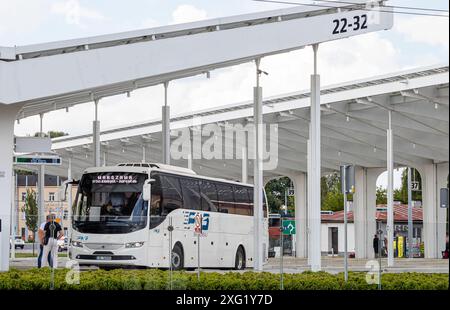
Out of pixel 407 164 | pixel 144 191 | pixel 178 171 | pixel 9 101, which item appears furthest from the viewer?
pixel 407 164

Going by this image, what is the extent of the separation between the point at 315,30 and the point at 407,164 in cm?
2501

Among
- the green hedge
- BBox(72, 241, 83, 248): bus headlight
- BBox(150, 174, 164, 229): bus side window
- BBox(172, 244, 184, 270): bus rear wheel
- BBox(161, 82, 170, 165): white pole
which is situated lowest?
the green hedge

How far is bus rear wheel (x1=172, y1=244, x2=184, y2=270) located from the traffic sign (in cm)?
229

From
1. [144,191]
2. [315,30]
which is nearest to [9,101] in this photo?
[144,191]

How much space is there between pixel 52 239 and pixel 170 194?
17.4 feet

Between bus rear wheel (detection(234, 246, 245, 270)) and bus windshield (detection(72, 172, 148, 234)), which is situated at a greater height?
bus windshield (detection(72, 172, 148, 234))

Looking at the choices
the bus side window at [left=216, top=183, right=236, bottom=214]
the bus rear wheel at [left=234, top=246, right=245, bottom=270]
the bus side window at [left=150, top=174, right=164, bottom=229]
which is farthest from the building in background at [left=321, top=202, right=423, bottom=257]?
the bus side window at [left=150, top=174, right=164, bottom=229]

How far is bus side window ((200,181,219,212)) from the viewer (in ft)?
99.5

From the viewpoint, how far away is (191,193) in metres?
29.8

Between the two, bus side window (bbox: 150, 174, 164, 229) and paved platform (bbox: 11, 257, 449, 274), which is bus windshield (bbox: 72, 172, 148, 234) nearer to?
bus side window (bbox: 150, 174, 164, 229)

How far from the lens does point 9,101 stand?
82.4ft

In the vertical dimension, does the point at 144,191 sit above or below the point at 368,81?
below

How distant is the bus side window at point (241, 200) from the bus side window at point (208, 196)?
1.25m
